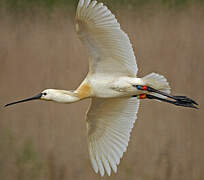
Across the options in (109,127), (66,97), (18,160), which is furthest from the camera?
(18,160)

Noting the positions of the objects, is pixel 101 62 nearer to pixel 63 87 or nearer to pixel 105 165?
pixel 105 165

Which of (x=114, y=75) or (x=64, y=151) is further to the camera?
(x=64, y=151)

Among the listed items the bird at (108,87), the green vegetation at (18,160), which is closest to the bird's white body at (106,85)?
the bird at (108,87)

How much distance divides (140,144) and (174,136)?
0.98ft

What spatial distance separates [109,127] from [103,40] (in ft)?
2.28

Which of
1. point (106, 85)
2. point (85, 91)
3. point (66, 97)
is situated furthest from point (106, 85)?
point (66, 97)

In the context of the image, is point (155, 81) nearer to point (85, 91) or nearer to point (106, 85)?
point (106, 85)

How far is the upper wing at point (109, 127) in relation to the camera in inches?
210

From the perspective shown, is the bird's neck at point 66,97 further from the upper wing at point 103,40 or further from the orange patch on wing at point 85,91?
the upper wing at point 103,40

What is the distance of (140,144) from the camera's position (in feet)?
22.2

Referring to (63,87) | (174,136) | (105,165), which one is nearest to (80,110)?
(63,87)

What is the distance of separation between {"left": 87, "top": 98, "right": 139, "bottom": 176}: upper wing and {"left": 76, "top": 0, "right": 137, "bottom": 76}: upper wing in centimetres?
30

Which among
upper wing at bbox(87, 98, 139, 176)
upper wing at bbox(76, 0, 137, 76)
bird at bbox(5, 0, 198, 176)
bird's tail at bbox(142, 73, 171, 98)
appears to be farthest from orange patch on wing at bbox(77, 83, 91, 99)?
bird's tail at bbox(142, 73, 171, 98)

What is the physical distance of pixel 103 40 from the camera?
5035 millimetres
